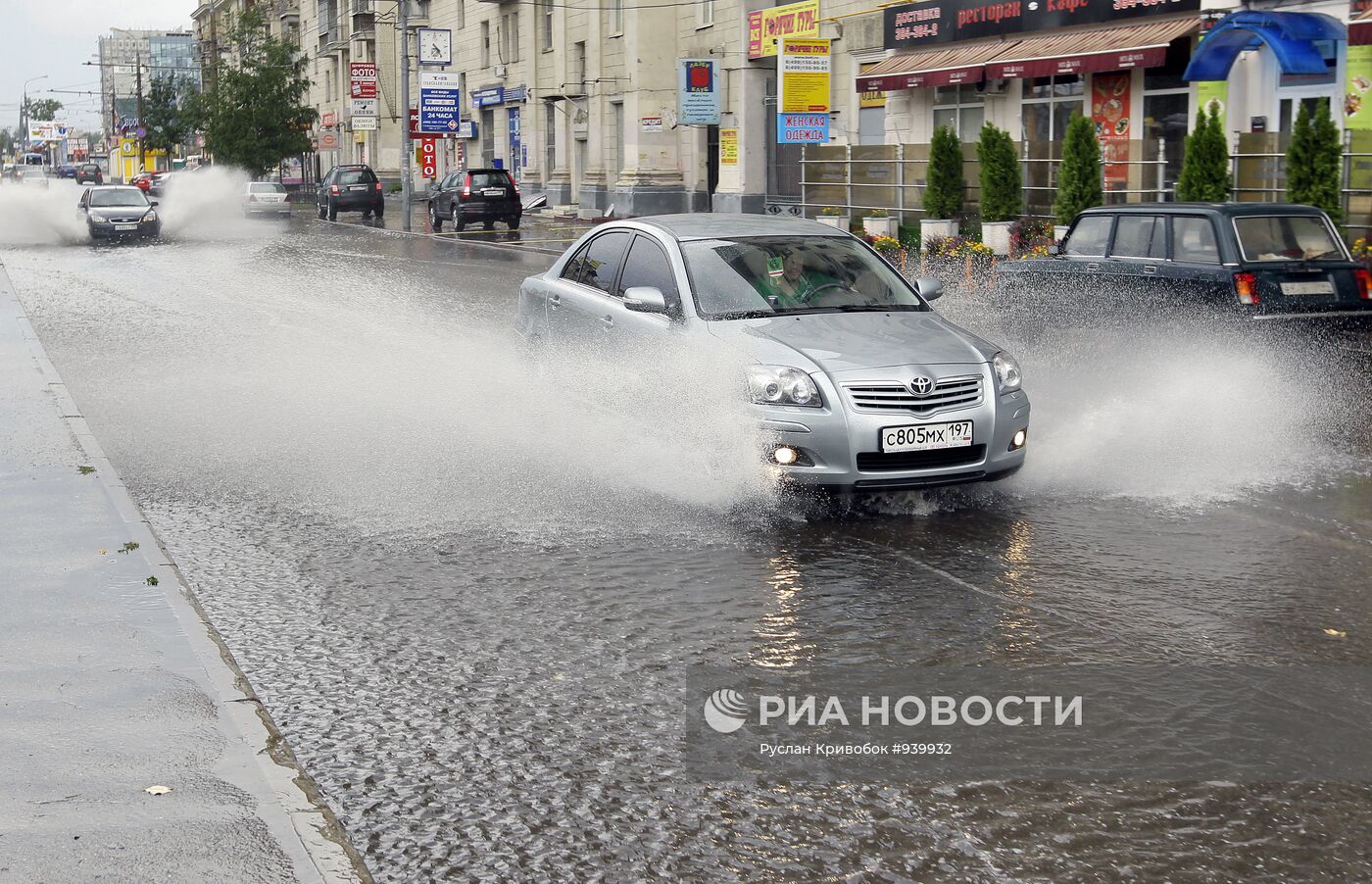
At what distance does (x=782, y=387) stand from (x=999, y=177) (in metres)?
19.3

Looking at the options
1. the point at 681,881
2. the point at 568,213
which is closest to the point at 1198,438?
the point at 681,881

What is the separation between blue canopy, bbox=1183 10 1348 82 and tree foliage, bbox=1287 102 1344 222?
54.8 inches

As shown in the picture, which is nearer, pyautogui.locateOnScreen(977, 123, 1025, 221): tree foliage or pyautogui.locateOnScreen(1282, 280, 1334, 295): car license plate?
pyautogui.locateOnScreen(1282, 280, 1334, 295): car license plate

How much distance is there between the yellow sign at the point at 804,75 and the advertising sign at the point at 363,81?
75.1 ft

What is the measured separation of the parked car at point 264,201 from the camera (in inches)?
2103

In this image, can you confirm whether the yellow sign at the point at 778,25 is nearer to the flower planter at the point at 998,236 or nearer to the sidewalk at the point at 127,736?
the flower planter at the point at 998,236

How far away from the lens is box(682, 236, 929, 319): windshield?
8677 mm

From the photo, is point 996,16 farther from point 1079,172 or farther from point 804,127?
point 1079,172

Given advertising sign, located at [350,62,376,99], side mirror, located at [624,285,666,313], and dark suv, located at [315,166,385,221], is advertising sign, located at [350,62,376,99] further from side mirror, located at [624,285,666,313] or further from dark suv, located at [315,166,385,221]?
side mirror, located at [624,285,666,313]

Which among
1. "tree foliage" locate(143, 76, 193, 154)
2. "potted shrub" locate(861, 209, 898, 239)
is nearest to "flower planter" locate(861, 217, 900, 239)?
"potted shrub" locate(861, 209, 898, 239)

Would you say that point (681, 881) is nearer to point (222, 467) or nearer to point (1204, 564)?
point (1204, 564)

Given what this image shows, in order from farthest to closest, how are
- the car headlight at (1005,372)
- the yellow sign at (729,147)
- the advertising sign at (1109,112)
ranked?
1. the yellow sign at (729,147)
2. the advertising sign at (1109,112)
3. the car headlight at (1005,372)

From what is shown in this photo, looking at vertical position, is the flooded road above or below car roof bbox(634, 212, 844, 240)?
below

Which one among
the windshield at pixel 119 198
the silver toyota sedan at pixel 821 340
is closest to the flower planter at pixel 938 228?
the silver toyota sedan at pixel 821 340
